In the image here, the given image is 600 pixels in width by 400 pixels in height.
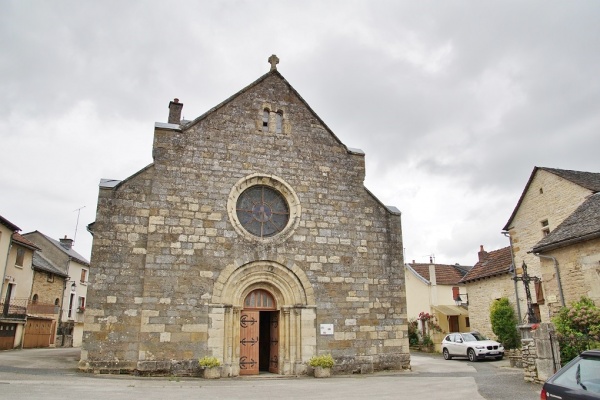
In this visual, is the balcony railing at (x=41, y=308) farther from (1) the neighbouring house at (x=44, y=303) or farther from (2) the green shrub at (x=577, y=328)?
(2) the green shrub at (x=577, y=328)

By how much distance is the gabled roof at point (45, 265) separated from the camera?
29.3 meters

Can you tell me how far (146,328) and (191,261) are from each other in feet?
7.15

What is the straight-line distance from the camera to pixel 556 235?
13922 millimetres

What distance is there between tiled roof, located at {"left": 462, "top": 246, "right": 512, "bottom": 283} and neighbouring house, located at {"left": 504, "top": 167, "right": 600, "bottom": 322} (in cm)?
141

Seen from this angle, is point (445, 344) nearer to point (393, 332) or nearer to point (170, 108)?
point (393, 332)

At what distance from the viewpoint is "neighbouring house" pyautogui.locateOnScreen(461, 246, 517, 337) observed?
22.7 m

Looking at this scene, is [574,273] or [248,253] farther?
[248,253]

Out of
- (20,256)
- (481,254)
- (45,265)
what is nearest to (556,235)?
(481,254)

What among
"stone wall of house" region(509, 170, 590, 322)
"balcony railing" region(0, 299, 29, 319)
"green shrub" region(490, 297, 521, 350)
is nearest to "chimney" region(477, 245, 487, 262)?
"green shrub" region(490, 297, 521, 350)

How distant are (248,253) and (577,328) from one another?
29.4 ft

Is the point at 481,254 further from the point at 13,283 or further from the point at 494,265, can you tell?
the point at 13,283

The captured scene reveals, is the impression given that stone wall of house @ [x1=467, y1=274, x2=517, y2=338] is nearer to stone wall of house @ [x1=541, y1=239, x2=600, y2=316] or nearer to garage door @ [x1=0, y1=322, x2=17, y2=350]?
stone wall of house @ [x1=541, y1=239, x2=600, y2=316]

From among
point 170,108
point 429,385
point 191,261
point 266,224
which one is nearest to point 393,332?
point 429,385

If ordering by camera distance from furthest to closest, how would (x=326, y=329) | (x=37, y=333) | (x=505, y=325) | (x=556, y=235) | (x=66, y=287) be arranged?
1. (x=66, y=287)
2. (x=37, y=333)
3. (x=505, y=325)
4. (x=326, y=329)
5. (x=556, y=235)
